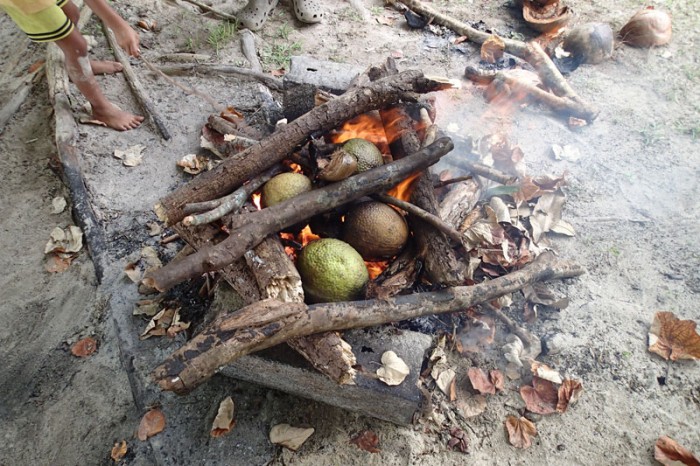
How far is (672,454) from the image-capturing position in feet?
9.12

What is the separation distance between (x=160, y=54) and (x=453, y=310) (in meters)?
5.12

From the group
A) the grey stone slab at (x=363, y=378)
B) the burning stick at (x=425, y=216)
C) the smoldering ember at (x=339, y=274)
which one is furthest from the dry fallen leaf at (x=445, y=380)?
the burning stick at (x=425, y=216)

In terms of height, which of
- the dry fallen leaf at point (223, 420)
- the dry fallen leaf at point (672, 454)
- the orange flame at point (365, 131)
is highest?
the orange flame at point (365, 131)

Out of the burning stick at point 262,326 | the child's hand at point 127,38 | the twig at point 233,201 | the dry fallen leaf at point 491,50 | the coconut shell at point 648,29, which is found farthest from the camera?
the coconut shell at point 648,29

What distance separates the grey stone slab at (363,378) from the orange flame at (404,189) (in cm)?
111

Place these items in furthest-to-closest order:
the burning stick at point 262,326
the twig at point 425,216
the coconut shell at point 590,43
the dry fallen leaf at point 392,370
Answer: the coconut shell at point 590,43, the twig at point 425,216, the dry fallen leaf at point 392,370, the burning stick at point 262,326

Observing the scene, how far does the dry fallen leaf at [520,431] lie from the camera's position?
2830 millimetres

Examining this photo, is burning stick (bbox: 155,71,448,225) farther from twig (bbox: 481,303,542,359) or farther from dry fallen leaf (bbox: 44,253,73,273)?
twig (bbox: 481,303,542,359)

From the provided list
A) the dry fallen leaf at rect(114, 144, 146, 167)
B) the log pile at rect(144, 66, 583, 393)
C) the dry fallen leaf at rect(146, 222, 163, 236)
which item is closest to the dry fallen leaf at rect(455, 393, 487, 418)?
the log pile at rect(144, 66, 583, 393)

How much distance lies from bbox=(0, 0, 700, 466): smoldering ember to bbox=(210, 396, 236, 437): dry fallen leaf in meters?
0.02

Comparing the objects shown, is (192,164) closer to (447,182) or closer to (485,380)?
(447,182)

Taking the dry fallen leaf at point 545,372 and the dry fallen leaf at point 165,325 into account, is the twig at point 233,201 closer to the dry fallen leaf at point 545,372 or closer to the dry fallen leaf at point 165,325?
the dry fallen leaf at point 165,325

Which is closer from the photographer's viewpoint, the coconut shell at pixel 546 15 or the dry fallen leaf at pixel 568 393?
the dry fallen leaf at pixel 568 393

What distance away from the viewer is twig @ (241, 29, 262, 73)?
5.55m
